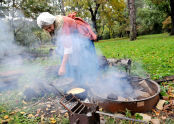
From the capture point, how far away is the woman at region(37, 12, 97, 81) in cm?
264

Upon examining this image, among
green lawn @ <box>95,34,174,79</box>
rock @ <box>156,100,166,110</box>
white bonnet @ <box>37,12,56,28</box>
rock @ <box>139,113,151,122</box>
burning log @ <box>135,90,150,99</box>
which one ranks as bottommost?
rock @ <box>139,113,151,122</box>

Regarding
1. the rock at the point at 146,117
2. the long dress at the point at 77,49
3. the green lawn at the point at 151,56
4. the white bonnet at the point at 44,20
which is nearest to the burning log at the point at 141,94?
the rock at the point at 146,117

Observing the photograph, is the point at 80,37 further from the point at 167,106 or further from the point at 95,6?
the point at 95,6

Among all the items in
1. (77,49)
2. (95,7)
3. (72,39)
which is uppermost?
(95,7)

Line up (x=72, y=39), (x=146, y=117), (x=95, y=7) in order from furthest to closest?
(x=95, y=7) < (x=72, y=39) < (x=146, y=117)

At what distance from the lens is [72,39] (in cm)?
294

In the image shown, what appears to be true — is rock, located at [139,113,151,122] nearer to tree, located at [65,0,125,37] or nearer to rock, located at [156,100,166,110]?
rock, located at [156,100,166,110]

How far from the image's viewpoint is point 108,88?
10.4ft

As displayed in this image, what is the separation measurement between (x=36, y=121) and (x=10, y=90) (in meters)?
1.97

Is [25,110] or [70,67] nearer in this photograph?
[25,110]

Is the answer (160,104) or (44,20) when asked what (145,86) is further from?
(44,20)

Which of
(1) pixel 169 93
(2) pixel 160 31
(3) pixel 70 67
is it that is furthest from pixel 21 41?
(2) pixel 160 31

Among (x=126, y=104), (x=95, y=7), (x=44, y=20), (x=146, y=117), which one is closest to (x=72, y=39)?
(x=44, y=20)

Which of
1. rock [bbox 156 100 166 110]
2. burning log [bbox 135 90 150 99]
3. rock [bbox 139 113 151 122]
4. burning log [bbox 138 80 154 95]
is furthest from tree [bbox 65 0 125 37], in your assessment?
rock [bbox 139 113 151 122]
